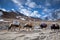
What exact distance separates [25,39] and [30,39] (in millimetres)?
56

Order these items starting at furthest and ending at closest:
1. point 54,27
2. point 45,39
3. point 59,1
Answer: point 59,1, point 54,27, point 45,39

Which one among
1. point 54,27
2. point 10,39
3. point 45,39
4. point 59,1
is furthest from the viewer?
point 59,1

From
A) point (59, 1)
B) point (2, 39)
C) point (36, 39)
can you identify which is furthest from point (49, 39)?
point (59, 1)

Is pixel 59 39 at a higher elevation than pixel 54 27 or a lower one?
lower

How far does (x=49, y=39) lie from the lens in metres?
1.46

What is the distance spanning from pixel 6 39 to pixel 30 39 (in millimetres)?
266

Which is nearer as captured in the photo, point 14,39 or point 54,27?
point 14,39

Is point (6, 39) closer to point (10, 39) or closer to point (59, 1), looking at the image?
point (10, 39)

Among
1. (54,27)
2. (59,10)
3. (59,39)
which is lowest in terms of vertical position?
(59,39)

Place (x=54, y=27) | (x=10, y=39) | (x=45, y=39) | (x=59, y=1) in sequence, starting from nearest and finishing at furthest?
(x=10, y=39) < (x=45, y=39) < (x=54, y=27) < (x=59, y=1)

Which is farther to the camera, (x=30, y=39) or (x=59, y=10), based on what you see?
(x=59, y=10)

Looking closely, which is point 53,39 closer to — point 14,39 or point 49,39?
point 49,39

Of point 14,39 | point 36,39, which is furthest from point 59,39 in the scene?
point 14,39

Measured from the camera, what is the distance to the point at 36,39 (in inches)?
55.2
